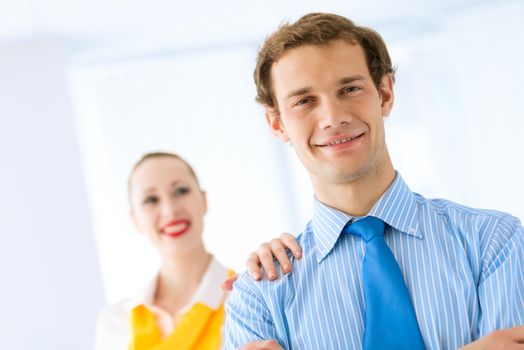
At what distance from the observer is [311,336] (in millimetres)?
1671

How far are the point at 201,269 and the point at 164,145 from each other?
3.07m

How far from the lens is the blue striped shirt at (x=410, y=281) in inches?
62.4

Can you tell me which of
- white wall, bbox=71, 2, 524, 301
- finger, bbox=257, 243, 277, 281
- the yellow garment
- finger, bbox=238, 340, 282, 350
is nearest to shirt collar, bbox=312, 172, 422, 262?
finger, bbox=257, 243, 277, 281

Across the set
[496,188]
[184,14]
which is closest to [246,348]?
[184,14]

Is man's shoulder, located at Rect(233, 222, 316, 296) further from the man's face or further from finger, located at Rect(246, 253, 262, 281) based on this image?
the man's face

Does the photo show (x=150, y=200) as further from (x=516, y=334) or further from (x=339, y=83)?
(x=516, y=334)

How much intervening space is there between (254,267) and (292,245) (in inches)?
4.0

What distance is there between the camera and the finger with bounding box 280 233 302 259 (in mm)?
1781

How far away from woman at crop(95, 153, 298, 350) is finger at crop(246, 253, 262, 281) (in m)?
0.86

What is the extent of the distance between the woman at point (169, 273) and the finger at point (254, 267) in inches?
34.0

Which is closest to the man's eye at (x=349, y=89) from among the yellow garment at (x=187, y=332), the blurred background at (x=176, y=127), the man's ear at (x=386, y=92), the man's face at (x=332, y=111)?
the man's face at (x=332, y=111)

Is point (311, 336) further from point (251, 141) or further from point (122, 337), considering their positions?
point (251, 141)

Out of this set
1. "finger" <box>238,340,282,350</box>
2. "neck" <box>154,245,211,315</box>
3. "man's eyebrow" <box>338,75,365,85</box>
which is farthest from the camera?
"neck" <box>154,245,211,315</box>

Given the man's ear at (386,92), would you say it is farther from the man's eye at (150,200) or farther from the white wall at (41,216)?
the white wall at (41,216)
